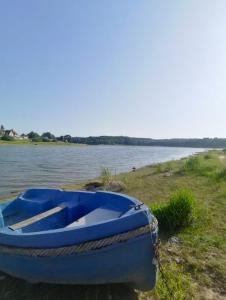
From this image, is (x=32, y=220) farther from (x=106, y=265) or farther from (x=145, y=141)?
(x=145, y=141)

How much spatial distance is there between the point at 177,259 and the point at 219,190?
6685mm

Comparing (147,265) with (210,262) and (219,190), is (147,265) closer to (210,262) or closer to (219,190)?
(210,262)

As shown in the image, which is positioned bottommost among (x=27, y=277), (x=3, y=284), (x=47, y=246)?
(x=3, y=284)

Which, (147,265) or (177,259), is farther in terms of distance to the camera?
(177,259)

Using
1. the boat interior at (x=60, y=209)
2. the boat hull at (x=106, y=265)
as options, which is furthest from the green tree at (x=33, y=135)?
the boat hull at (x=106, y=265)

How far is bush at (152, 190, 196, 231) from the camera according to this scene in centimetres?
621

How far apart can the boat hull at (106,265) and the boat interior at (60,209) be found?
589 mm

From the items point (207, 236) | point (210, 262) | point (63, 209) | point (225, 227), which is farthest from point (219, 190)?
point (63, 209)

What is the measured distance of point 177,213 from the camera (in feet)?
20.4

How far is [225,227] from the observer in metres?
6.28

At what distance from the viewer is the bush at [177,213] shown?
6.21 meters

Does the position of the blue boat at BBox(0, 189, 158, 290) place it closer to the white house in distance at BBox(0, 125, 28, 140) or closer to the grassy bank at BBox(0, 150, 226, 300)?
the grassy bank at BBox(0, 150, 226, 300)

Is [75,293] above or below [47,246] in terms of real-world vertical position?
below

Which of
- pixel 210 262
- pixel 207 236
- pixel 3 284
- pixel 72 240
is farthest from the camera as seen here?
pixel 207 236
